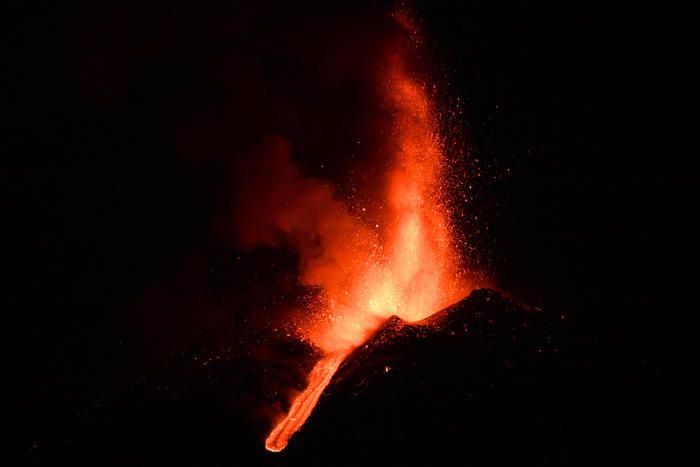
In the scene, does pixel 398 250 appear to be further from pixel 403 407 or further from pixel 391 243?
pixel 403 407

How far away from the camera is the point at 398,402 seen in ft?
17.0

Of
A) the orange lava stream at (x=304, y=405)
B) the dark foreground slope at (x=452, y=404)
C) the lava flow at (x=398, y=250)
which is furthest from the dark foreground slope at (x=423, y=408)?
the lava flow at (x=398, y=250)

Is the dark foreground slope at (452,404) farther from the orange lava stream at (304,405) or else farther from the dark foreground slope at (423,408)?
the orange lava stream at (304,405)

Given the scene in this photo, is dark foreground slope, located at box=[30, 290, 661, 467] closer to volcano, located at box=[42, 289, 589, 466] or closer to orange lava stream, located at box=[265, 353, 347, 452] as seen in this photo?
volcano, located at box=[42, 289, 589, 466]

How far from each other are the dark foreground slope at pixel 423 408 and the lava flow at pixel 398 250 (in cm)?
197

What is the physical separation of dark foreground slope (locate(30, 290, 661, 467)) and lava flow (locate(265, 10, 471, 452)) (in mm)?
1967

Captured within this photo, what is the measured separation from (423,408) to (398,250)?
16.7 ft

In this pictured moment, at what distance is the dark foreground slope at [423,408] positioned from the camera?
16.1 feet

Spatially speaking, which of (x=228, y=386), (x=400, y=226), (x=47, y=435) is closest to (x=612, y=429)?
(x=228, y=386)

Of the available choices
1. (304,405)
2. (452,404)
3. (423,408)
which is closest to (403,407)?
(423,408)

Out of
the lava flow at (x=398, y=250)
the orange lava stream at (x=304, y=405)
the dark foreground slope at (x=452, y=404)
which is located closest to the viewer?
the dark foreground slope at (x=452, y=404)

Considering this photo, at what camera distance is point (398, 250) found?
10.0 meters

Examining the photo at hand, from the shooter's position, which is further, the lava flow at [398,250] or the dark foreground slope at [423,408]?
the lava flow at [398,250]

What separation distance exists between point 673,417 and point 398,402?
11.3 feet
